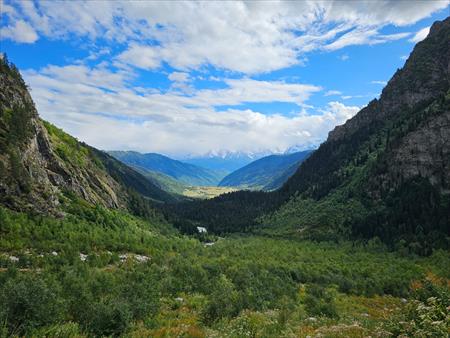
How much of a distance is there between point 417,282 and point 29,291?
55.5 meters

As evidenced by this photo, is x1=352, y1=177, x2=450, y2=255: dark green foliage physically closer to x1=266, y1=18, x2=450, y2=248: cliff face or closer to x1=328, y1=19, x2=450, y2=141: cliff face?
x1=266, y1=18, x2=450, y2=248: cliff face

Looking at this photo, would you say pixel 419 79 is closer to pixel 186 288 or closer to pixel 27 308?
pixel 186 288

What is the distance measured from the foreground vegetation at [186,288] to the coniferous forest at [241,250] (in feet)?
0.47

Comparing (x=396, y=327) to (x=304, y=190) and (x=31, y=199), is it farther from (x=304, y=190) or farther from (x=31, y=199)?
(x=304, y=190)

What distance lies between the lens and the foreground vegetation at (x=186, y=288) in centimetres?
1639

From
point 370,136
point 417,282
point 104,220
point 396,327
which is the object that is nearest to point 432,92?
point 370,136

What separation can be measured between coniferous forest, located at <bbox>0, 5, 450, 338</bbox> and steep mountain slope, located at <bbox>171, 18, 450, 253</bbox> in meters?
0.52

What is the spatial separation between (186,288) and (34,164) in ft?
152

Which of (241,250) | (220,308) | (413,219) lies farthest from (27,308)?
(413,219)

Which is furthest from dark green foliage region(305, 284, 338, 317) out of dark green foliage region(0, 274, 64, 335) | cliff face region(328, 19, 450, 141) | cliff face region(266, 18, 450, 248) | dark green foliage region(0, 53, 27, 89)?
cliff face region(328, 19, 450, 141)

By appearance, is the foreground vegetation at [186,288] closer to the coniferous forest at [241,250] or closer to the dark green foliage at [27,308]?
the dark green foliage at [27,308]

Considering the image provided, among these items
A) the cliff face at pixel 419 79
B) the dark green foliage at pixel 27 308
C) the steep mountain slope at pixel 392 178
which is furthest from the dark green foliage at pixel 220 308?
the cliff face at pixel 419 79

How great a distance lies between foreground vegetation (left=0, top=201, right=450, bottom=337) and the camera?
1639cm

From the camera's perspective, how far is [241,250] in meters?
80.1
